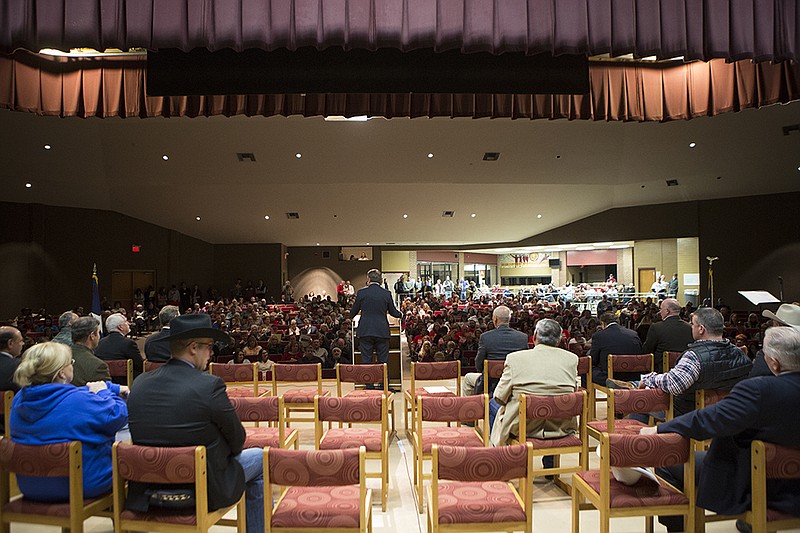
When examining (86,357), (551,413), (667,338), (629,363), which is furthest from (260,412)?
(667,338)

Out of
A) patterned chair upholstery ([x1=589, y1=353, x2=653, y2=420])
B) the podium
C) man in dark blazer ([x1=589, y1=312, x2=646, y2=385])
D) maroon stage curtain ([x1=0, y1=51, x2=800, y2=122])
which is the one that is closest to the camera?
patterned chair upholstery ([x1=589, y1=353, x2=653, y2=420])

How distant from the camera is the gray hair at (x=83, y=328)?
4.25 m

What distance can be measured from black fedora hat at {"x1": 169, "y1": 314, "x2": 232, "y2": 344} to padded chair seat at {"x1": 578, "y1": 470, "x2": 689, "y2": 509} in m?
1.92

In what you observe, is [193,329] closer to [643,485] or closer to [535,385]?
[535,385]

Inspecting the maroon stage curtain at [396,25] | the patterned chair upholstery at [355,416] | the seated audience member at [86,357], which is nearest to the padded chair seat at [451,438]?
the patterned chair upholstery at [355,416]

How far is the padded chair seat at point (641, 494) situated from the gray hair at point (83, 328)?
3.63 m

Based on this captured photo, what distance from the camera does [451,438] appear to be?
3.65 m

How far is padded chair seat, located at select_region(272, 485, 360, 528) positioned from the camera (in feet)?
7.84

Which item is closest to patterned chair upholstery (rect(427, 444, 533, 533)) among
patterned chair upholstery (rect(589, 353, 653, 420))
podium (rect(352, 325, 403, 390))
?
patterned chair upholstery (rect(589, 353, 653, 420))

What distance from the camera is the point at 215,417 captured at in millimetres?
2455

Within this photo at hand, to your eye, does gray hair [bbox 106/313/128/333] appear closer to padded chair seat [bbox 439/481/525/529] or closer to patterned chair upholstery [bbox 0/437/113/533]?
patterned chair upholstery [bbox 0/437/113/533]

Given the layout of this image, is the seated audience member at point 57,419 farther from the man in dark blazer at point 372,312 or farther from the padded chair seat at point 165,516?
the man in dark blazer at point 372,312

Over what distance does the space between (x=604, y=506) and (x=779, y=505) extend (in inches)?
29.8

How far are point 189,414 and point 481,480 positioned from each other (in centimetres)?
127
